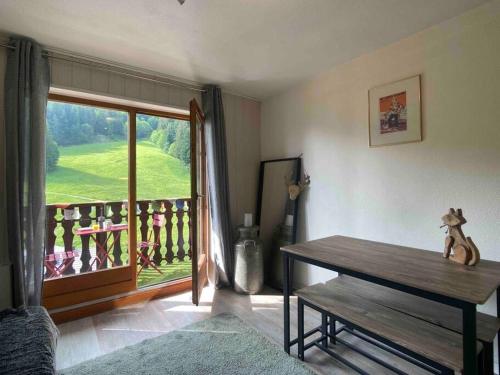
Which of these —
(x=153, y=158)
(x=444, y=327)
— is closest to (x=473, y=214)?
(x=444, y=327)

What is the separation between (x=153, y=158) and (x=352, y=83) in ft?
7.00

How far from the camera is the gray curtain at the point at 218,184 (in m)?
2.81

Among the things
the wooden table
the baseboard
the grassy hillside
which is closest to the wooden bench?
the wooden table

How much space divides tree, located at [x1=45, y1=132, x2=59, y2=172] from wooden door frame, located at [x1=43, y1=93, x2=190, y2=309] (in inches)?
14.1

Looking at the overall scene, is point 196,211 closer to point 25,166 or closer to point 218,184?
point 218,184

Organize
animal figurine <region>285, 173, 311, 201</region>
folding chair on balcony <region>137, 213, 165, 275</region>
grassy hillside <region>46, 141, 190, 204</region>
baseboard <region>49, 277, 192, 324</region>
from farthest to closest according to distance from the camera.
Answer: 1. folding chair on balcony <region>137, 213, 165, 275</region>
2. animal figurine <region>285, 173, 311, 201</region>
3. grassy hillside <region>46, 141, 190, 204</region>
4. baseboard <region>49, 277, 192, 324</region>

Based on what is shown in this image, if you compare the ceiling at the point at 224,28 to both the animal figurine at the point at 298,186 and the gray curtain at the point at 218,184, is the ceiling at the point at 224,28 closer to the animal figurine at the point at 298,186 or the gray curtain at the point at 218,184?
the gray curtain at the point at 218,184

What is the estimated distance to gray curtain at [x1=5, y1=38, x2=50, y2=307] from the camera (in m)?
1.84

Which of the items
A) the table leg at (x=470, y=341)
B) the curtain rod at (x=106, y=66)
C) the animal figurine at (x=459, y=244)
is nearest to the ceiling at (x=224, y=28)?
the curtain rod at (x=106, y=66)

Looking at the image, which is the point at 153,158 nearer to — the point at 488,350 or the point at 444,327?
the point at 444,327

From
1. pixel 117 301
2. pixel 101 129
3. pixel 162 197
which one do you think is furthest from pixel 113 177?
pixel 117 301

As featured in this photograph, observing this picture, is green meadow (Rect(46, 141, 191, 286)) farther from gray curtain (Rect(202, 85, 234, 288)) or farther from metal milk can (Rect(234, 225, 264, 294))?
metal milk can (Rect(234, 225, 264, 294))

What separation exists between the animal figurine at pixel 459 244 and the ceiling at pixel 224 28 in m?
1.31

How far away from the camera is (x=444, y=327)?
4.16 feet
